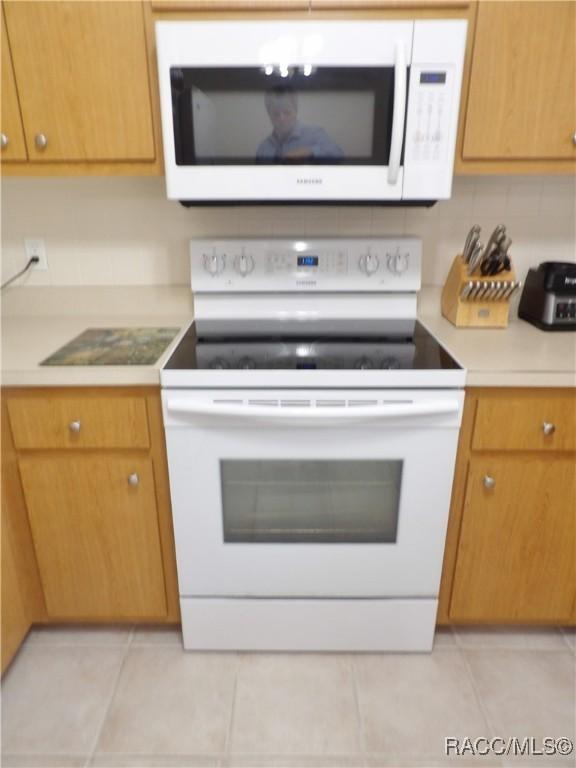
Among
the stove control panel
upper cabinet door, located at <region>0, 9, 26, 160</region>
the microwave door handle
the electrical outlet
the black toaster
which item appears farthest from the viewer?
the electrical outlet

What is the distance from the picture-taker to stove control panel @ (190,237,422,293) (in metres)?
1.62

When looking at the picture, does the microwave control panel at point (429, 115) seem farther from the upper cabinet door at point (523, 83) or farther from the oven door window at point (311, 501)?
the oven door window at point (311, 501)

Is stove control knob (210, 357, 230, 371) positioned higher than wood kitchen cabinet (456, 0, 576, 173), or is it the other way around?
wood kitchen cabinet (456, 0, 576, 173)

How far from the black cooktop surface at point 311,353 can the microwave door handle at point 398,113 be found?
1.42 feet

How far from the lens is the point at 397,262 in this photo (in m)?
1.63

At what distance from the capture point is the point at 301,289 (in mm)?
1647

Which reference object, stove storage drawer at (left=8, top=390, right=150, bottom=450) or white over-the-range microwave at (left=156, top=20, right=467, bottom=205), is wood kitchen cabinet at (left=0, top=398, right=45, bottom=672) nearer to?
stove storage drawer at (left=8, top=390, right=150, bottom=450)

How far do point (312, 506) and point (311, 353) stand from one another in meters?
0.41

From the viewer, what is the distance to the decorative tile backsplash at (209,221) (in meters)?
1.71

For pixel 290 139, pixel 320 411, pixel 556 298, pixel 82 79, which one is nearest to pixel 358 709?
pixel 320 411

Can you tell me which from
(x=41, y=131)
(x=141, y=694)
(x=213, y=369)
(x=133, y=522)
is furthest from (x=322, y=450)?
(x=41, y=131)

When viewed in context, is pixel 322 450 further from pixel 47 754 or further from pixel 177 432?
pixel 47 754

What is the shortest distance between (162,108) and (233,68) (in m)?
0.20

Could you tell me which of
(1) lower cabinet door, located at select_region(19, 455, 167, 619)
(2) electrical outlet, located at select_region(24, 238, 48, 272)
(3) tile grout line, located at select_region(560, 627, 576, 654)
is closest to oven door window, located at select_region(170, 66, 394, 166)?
(2) electrical outlet, located at select_region(24, 238, 48, 272)
